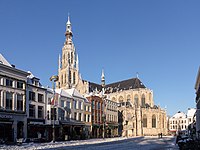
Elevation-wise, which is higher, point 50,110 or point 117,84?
point 117,84

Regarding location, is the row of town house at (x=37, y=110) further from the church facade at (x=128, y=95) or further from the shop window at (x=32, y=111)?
the church facade at (x=128, y=95)

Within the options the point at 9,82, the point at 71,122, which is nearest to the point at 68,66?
the point at 71,122

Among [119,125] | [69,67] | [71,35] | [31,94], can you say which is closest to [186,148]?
[31,94]

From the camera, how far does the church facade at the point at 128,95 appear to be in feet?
399

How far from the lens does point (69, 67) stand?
13125 cm

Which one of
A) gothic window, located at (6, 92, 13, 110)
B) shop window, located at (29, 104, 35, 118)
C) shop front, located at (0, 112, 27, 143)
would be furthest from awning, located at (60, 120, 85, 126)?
gothic window, located at (6, 92, 13, 110)

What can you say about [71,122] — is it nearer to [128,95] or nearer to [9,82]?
[9,82]

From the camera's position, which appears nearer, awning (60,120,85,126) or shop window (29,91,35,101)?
shop window (29,91,35,101)

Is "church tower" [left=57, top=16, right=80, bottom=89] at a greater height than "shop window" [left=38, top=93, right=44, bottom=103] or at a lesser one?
greater

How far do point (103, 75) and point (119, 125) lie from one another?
2882 cm

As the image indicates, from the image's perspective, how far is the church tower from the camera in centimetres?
12988

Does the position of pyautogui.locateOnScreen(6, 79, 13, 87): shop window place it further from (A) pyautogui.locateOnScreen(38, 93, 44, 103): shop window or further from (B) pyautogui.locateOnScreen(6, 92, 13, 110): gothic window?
(A) pyautogui.locateOnScreen(38, 93, 44, 103): shop window

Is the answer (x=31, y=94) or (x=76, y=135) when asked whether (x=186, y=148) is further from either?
(x=76, y=135)

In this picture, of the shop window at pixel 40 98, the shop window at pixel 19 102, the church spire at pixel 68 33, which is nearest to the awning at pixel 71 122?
the shop window at pixel 40 98
